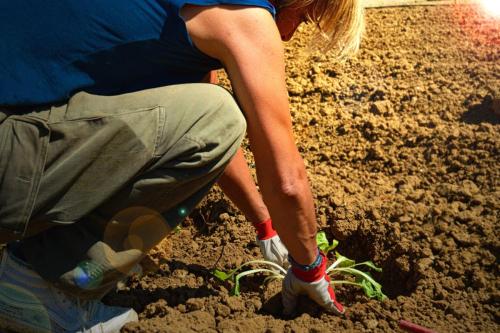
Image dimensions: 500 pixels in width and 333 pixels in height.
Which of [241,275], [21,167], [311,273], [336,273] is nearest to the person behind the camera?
[21,167]

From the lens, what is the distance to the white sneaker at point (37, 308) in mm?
1968

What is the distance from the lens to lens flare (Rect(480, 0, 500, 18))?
4168 mm

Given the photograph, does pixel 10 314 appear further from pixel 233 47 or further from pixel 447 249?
pixel 447 249

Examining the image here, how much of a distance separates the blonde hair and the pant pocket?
862 millimetres

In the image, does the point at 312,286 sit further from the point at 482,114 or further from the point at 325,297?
the point at 482,114

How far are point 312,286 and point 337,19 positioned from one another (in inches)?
36.1

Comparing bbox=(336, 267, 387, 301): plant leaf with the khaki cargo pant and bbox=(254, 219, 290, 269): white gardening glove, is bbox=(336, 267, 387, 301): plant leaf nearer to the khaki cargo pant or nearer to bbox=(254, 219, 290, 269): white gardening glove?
bbox=(254, 219, 290, 269): white gardening glove

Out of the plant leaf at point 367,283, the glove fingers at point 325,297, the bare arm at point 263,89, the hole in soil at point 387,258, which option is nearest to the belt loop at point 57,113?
the bare arm at point 263,89

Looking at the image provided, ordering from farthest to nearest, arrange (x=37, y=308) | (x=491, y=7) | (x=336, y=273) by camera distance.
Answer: (x=491, y=7) → (x=336, y=273) → (x=37, y=308)

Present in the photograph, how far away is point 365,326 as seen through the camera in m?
2.12

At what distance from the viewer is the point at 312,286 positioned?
83.6 inches

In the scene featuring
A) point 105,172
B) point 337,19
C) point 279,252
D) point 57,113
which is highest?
point 337,19

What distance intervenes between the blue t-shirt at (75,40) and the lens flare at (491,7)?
113 inches

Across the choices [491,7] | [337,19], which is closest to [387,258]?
[337,19]
